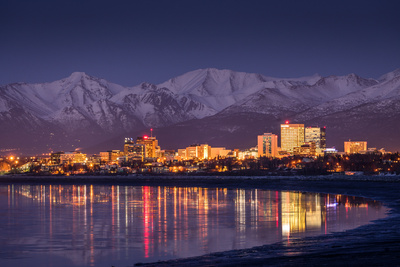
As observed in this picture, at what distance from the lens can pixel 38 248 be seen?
3250cm

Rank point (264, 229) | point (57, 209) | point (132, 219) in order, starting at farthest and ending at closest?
point (57, 209) → point (132, 219) → point (264, 229)

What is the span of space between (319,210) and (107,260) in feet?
89.8

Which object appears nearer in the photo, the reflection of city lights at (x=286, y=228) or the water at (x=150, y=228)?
the water at (x=150, y=228)

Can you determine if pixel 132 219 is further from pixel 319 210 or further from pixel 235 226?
pixel 319 210

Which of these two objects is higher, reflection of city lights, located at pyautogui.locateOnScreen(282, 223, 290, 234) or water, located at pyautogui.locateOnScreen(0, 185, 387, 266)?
reflection of city lights, located at pyautogui.locateOnScreen(282, 223, 290, 234)

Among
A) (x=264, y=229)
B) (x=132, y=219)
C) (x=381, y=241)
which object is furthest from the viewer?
(x=132, y=219)

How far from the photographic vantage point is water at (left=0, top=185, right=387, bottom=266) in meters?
30.3

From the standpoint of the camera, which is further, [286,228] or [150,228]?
[150,228]

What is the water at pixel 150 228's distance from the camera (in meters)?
30.3

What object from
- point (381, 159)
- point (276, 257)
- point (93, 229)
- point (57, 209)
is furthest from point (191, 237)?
point (381, 159)

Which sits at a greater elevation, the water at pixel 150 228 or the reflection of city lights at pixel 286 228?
the reflection of city lights at pixel 286 228

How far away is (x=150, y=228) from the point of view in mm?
41031

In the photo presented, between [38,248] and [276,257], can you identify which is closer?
[276,257]

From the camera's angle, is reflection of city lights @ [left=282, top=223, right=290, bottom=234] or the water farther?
reflection of city lights @ [left=282, top=223, right=290, bottom=234]
